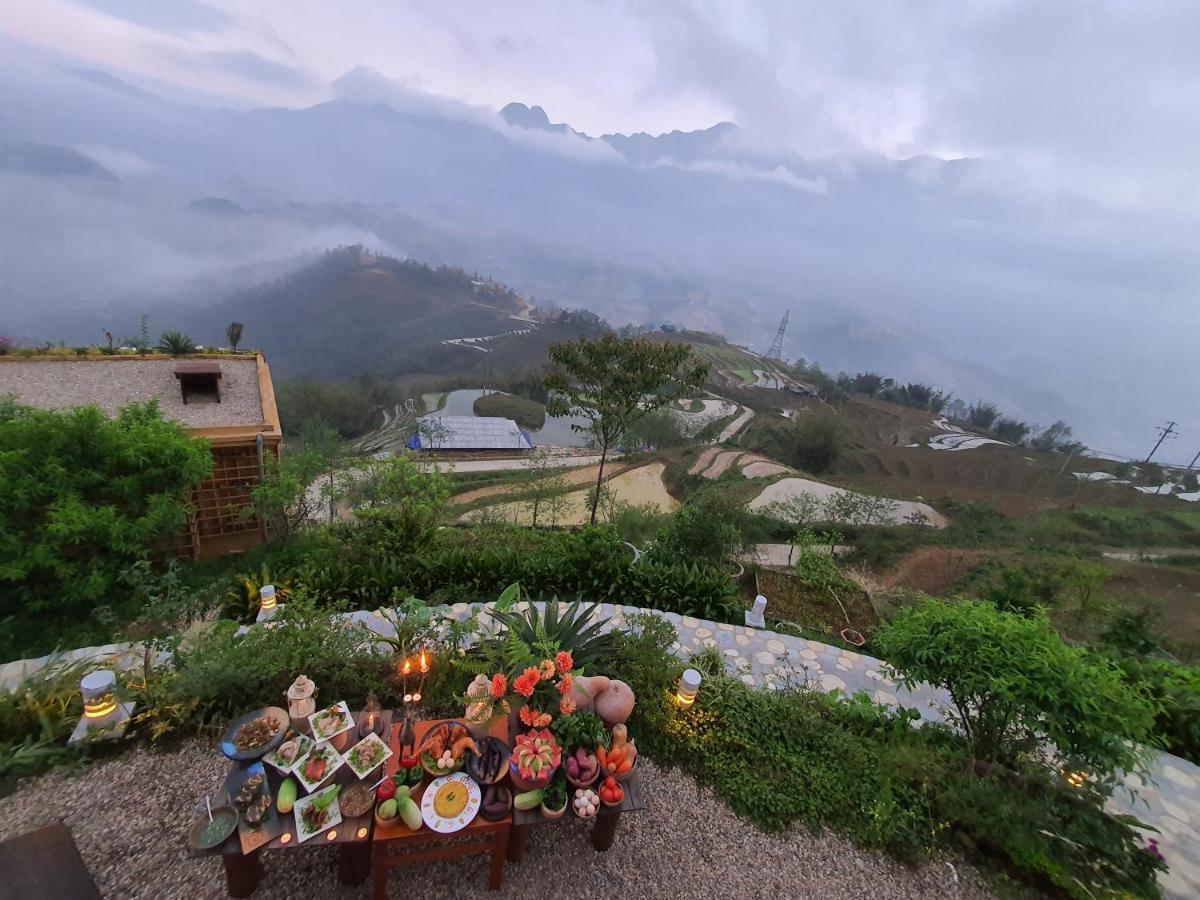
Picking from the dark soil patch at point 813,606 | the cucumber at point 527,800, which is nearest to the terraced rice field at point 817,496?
the dark soil patch at point 813,606

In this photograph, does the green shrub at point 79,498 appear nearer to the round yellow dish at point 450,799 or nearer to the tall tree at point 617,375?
the round yellow dish at point 450,799

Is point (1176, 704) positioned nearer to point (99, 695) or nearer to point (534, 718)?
point (534, 718)

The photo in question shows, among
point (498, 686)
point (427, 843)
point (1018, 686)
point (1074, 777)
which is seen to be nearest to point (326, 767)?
point (427, 843)

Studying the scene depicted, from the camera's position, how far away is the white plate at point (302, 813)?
11.6 ft

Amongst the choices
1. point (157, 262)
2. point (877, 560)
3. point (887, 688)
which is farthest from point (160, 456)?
point (157, 262)

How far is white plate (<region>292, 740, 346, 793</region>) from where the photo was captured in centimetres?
373

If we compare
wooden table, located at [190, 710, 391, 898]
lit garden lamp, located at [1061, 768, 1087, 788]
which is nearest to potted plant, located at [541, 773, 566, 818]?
wooden table, located at [190, 710, 391, 898]

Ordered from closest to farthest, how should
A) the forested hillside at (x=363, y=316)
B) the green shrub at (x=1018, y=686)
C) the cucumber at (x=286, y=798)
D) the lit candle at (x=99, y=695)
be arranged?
the cucumber at (x=286, y=798) < the green shrub at (x=1018, y=686) < the lit candle at (x=99, y=695) < the forested hillside at (x=363, y=316)

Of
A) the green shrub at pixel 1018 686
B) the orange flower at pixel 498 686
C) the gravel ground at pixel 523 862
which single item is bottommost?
the gravel ground at pixel 523 862

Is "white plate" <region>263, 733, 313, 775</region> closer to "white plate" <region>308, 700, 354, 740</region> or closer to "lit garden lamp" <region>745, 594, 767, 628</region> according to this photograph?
"white plate" <region>308, 700, 354, 740</region>

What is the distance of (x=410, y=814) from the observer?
3662 millimetres

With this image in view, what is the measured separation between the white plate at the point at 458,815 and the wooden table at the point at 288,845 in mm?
380

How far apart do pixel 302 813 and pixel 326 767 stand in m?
0.29

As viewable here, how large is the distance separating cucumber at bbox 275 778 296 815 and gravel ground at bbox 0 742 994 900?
708mm
